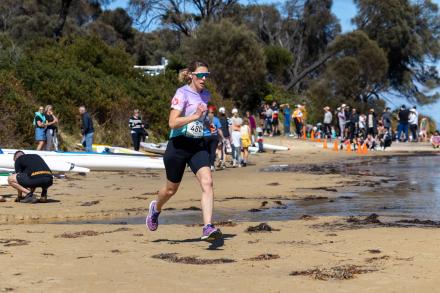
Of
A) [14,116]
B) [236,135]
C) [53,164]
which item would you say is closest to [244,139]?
[236,135]

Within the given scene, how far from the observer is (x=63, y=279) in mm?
5859

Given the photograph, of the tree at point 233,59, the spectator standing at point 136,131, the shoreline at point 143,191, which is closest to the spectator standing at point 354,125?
the tree at point 233,59

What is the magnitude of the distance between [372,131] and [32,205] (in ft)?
77.9

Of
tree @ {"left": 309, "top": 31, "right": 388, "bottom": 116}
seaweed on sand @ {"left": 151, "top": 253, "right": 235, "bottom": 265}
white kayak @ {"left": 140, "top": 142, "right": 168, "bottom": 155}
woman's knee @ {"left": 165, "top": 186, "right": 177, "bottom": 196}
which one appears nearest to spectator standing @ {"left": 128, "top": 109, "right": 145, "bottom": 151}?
white kayak @ {"left": 140, "top": 142, "right": 168, "bottom": 155}

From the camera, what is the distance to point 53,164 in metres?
17.2

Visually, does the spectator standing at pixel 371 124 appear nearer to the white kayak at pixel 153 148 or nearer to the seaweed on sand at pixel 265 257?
the white kayak at pixel 153 148

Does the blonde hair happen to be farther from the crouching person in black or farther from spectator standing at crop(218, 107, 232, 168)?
spectator standing at crop(218, 107, 232, 168)

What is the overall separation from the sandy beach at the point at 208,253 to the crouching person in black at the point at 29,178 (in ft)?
1.14

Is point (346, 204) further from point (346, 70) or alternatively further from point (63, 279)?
point (346, 70)

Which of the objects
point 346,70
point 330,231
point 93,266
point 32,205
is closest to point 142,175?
point 32,205

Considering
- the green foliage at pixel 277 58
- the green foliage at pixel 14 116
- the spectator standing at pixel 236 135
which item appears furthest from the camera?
the green foliage at pixel 277 58

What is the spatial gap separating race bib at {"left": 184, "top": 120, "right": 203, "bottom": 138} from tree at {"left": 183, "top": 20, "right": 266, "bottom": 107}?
115 feet

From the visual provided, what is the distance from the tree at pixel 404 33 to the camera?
5522 cm

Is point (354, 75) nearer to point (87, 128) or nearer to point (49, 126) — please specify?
point (87, 128)
